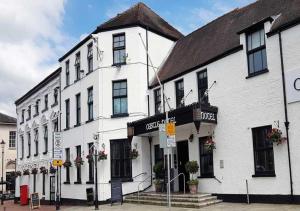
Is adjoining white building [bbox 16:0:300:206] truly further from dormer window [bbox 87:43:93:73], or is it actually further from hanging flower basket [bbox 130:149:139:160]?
hanging flower basket [bbox 130:149:139:160]

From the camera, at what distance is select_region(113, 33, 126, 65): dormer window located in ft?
81.6

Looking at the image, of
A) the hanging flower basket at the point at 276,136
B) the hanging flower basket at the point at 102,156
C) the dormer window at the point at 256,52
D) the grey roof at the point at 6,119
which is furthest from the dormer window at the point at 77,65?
the grey roof at the point at 6,119

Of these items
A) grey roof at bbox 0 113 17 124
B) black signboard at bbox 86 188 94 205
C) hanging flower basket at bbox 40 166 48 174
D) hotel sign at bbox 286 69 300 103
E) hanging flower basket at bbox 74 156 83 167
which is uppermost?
grey roof at bbox 0 113 17 124

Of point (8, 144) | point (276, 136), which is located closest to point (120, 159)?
point (276, 136)

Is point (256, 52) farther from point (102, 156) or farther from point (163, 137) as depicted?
point (102, 156)

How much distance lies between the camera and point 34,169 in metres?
35.1

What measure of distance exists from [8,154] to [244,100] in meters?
43.8

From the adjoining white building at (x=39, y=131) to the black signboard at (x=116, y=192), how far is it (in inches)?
432

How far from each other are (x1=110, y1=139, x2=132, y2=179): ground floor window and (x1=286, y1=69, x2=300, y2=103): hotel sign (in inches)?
410

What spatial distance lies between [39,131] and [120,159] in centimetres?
1415

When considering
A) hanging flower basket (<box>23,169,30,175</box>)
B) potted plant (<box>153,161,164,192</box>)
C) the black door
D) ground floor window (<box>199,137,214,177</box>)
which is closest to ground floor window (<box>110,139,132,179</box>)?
potted plant (<box>153,161,164,192</box>)

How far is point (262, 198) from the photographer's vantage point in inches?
644

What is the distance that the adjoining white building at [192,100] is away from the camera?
16.1 meters

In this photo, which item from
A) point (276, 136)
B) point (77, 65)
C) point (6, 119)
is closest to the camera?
point (276, 136)
